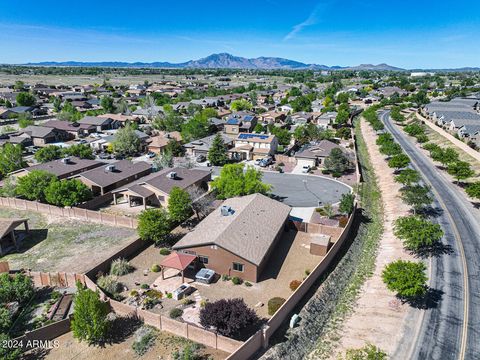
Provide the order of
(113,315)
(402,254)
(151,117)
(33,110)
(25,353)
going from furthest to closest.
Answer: (33,110) → (151,117) → (402,254) → (113,315) → (25,353)

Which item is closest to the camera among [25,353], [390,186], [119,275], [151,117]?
[25,353]

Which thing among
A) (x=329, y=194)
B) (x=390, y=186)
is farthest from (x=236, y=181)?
(x=390, y=186)

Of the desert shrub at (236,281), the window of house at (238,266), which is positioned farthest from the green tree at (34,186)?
the desert shrub at (236,281)

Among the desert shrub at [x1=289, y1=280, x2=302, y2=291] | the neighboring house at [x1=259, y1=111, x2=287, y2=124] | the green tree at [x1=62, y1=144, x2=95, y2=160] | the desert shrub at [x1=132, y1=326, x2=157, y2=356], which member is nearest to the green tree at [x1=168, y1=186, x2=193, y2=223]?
the desert shrub at [x1=289, y1=280, x2=302, y2=291]

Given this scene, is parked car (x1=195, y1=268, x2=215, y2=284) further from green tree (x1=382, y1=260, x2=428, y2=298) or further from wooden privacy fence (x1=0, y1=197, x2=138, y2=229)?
green tree (x1=382, y1=260, x2=428, y2=298)

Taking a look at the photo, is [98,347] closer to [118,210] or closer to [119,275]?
[119,275]

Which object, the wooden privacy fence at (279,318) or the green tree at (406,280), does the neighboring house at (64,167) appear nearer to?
the wooden privacy fence at (279,318)

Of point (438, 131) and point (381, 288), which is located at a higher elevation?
point (438, 131)
